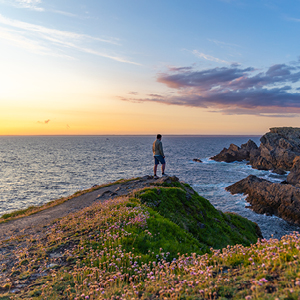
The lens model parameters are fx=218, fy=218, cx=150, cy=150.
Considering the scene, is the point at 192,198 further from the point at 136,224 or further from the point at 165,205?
the point at 136,224

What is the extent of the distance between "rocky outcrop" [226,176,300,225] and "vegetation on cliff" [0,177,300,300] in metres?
22.2

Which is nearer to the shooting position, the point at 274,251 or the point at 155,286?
the point at 155,286

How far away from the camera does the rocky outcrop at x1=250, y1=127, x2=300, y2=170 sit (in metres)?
73.3

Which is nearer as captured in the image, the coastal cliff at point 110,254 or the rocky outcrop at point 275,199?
the coastal cliff at point 110,254

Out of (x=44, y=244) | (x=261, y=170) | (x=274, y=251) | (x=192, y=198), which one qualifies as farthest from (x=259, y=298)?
(x=261, y=170)

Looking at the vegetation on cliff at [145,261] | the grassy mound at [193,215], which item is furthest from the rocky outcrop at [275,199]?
the vegetation on cliff at [145,261]

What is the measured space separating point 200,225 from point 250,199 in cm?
2952

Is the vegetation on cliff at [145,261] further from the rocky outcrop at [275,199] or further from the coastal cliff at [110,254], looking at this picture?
the rocky outcrop at [275,199]

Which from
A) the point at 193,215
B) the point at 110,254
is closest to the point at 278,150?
the point at 193,215

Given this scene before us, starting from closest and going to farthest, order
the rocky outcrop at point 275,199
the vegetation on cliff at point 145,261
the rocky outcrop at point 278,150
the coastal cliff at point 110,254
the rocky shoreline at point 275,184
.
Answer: the vegetation on cliff at point 145,261, the coastal cliff at point 110,254, the rocky outcrop at point 275,199, the rocky shoreline at point 275,184, the rocky outcrop at point 278,150

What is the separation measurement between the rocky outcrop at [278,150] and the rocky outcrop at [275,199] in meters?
39.5

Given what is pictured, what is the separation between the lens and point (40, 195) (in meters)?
42.3

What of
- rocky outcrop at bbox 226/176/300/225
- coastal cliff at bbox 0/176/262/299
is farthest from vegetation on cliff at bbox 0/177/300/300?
rocky outcrop at bbox 226/176/300/225

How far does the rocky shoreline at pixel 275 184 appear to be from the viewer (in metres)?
32.7
